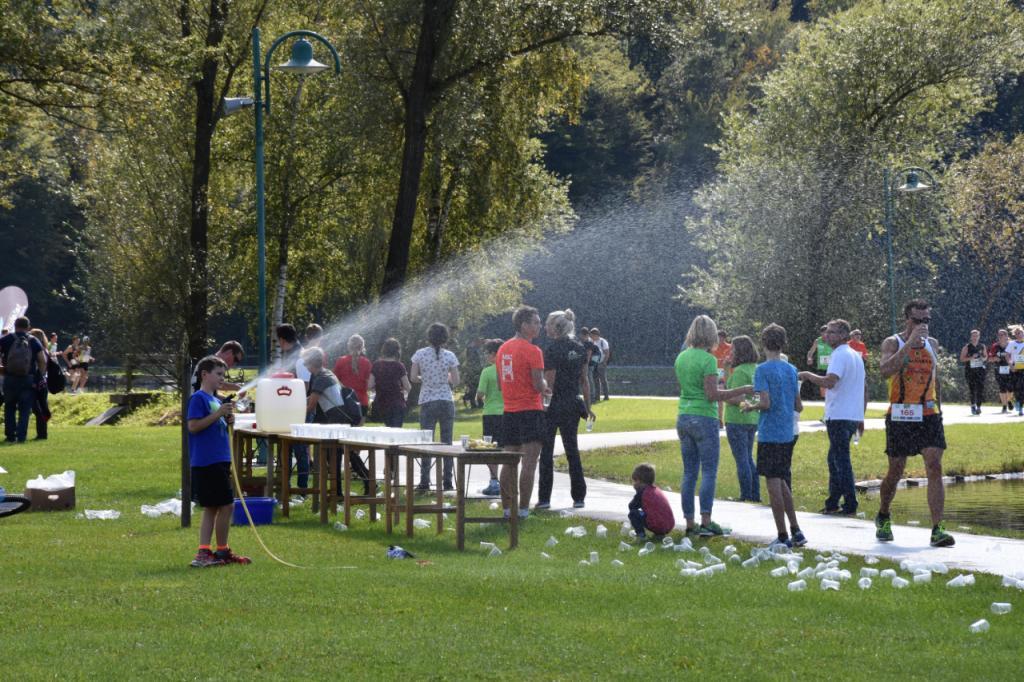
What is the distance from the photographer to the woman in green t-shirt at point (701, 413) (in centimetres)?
1341

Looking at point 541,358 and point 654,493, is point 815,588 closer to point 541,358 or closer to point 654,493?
point 654,493

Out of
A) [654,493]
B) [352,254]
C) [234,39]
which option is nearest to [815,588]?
[654,493]

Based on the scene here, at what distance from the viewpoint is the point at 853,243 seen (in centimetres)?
5094

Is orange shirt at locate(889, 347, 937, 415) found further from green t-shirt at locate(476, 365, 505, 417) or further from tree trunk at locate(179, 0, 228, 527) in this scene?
tree trunk at locate(179, 0, 228, 527)

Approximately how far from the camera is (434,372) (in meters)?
17.7

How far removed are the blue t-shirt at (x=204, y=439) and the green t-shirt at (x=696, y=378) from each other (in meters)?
4.16

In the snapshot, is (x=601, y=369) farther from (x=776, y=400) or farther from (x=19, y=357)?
(x=776, y=400)

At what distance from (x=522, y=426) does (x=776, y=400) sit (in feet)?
10.1

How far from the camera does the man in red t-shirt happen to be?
583 inches

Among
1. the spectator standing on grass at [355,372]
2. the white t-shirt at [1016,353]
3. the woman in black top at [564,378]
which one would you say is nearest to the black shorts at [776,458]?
the woman in black top at [564,378]

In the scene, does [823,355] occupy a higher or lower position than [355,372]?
higher

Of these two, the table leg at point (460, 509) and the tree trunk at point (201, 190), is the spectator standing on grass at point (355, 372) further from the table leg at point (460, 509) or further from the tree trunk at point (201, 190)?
the tree trunk at point (201, 190)

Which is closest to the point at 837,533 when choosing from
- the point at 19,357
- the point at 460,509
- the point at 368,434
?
the point at 460,509

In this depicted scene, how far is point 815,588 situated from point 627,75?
65634mm
